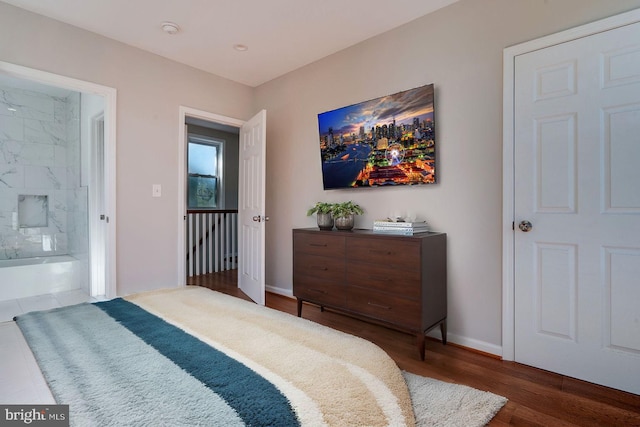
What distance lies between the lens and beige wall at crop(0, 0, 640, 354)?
7.35 ft

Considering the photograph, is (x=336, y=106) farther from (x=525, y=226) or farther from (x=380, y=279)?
(x=525, y=226)

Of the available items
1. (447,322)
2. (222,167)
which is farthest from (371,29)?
(222,167)

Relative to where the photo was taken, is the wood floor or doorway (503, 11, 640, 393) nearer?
the wood floor

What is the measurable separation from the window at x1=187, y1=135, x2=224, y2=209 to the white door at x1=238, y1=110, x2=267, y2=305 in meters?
2.33

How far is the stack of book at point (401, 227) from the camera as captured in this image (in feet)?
7.66

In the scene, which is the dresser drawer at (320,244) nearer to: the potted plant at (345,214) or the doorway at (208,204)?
the potted plant at (345,214)

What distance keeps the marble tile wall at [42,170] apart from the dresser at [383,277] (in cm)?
306

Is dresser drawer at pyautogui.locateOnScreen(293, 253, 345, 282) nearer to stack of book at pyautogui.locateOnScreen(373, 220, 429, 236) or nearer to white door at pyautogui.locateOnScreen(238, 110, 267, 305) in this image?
stack of book at pyautogui.locateOnScreen(373, 220, 429, 236)

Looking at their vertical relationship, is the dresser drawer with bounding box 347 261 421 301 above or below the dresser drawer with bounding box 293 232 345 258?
below

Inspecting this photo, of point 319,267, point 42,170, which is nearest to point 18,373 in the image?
point 319,267

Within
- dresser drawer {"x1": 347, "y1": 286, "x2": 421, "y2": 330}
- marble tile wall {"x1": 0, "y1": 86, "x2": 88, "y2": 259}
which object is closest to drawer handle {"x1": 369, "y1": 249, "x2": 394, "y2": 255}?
dresser drawer {"x1": 347, "y1": 286, "x2": 421, "y2": 330}

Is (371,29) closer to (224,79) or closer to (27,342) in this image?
(224,79)

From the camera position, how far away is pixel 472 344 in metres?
2.32

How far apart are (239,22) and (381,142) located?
1.56 meters
